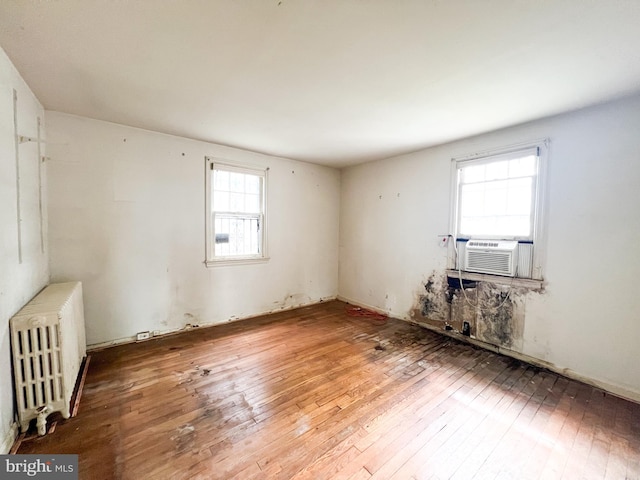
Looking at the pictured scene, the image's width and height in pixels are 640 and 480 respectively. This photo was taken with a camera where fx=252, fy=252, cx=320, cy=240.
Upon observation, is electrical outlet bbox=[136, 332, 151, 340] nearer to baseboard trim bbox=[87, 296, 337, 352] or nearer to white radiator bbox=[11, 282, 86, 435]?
baseboard trim bbox=[87, 296, 337, 352]

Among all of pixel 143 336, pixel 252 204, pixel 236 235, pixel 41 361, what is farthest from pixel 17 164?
pixel 252 204

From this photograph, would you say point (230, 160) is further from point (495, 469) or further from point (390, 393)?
point (495, 469)

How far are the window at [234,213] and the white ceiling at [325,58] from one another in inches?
39.8

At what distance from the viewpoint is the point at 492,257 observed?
2.90m

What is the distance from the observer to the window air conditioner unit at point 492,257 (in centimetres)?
277

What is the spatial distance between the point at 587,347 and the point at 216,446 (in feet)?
10.7

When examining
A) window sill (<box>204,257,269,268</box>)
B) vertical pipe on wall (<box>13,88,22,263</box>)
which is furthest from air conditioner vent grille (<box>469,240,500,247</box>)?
vertical pipe on wall (<box>13,88,22,263</box>)

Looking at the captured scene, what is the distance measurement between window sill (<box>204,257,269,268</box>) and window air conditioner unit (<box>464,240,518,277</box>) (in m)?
2.91

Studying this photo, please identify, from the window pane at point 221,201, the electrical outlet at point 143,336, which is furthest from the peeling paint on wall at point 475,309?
the electrical outlet at point 143,336

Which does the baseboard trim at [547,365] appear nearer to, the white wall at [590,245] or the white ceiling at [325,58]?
the white wall at [590,245]

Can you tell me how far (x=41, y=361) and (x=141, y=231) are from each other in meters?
1.63

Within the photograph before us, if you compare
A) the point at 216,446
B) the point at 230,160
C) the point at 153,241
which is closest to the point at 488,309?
the point at 216,446

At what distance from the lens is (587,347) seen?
2367mm

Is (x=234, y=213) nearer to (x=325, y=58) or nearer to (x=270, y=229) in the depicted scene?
(x=270, y=229)
